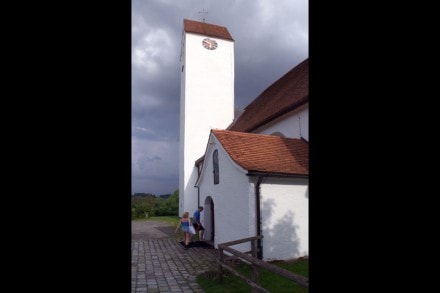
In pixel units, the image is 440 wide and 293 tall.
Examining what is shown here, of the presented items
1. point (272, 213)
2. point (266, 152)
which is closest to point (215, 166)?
point (266, 152)

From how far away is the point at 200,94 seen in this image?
2333cm

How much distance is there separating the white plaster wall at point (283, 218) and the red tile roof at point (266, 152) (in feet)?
1.51

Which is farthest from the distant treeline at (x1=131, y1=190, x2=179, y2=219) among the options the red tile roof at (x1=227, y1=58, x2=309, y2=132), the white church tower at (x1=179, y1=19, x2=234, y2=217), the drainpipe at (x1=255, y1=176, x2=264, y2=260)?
the drainpipe at (x1=255, y1=176, x2=264, y2=260)

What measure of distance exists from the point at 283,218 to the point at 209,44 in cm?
1814

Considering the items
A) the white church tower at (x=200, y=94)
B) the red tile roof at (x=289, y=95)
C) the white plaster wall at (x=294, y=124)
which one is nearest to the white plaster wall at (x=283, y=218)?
the white plaster wall at (x=294, y=124)

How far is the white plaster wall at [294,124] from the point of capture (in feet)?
39.2

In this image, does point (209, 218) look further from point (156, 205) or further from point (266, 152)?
point (156, 205)

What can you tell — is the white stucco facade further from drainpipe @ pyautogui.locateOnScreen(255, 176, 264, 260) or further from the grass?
the grass
